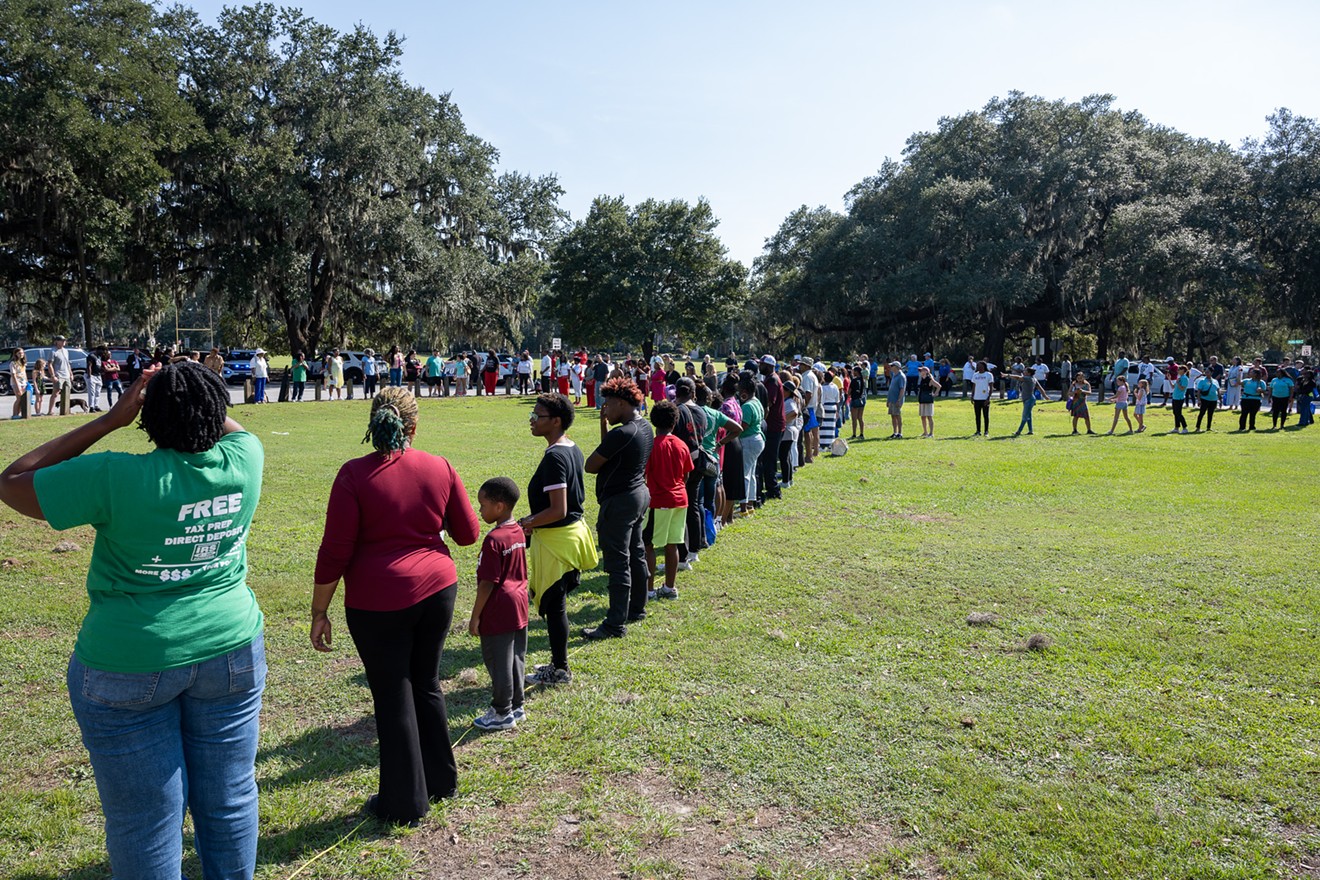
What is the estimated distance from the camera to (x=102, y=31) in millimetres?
28922

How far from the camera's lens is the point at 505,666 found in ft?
15.5

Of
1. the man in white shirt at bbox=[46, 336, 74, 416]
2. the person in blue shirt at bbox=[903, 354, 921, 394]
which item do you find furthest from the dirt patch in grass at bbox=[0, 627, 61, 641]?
the person in blue shirt at bbox=[903, 354, 921, 394]

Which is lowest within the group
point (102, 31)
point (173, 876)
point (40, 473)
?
point (173, 876)

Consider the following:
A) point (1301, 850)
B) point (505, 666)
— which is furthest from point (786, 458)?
point (1301, 850)

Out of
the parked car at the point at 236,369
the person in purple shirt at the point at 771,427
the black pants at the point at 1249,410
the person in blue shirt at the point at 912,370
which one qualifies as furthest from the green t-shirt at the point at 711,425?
the parked car at the point at 236,369

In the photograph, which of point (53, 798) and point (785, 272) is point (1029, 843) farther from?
point (785, 272)

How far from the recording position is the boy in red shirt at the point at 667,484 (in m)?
6.96

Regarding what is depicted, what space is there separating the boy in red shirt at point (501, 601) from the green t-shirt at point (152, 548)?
179 cm

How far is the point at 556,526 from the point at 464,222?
122 feet

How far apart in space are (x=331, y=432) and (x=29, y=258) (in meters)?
20.3

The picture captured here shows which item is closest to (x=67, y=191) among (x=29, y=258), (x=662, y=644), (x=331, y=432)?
(x=29, y=258)

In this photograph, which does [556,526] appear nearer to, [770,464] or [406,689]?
[406,689]

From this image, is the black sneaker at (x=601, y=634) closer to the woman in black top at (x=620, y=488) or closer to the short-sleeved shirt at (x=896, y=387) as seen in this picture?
the woman in black top at (x=620, y=488)

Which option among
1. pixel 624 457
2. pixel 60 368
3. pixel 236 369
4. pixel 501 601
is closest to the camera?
pixel 501 601
